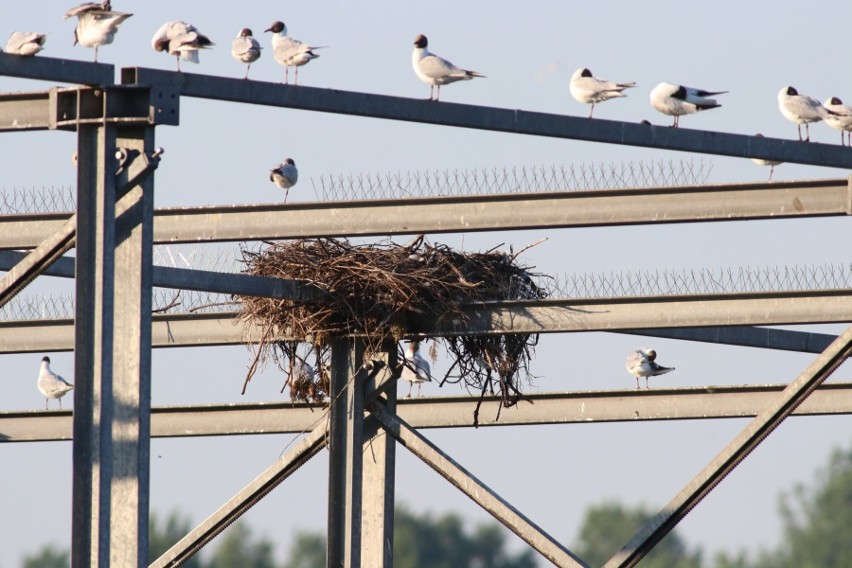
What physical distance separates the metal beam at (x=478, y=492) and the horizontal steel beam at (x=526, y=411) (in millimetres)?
1422

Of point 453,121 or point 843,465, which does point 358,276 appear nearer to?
point 453,121

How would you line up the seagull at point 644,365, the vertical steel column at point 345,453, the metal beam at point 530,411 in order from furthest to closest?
the seagull at point 644,365, the metal beam at point 530,411, the vertical steel column at point 345,453

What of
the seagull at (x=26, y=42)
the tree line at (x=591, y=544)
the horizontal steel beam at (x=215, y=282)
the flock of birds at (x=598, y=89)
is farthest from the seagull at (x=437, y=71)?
the tree line at (x=591, y=544)

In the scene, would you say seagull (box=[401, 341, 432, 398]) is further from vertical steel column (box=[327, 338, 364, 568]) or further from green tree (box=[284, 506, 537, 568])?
green tree (box=[284, 506, 537, 568])

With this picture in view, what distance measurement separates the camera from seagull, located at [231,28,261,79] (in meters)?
17.3

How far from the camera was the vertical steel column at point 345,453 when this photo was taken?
14453 mm

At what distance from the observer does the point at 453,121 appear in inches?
494

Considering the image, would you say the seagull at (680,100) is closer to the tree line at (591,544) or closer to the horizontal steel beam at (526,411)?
the horizontal steel beam at (526,411)

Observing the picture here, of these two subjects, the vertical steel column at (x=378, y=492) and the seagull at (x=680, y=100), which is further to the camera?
the seagull at (x=680, y=100)

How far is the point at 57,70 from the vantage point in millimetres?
10812

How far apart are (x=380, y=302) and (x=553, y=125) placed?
2.87 meters

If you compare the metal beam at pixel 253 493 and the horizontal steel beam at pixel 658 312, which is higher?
→ the horizontal steel beam at pixel 658 312

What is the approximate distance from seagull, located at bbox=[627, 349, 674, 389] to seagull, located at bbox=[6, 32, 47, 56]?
398 inches

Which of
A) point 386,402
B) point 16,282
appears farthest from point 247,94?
point 386,402
